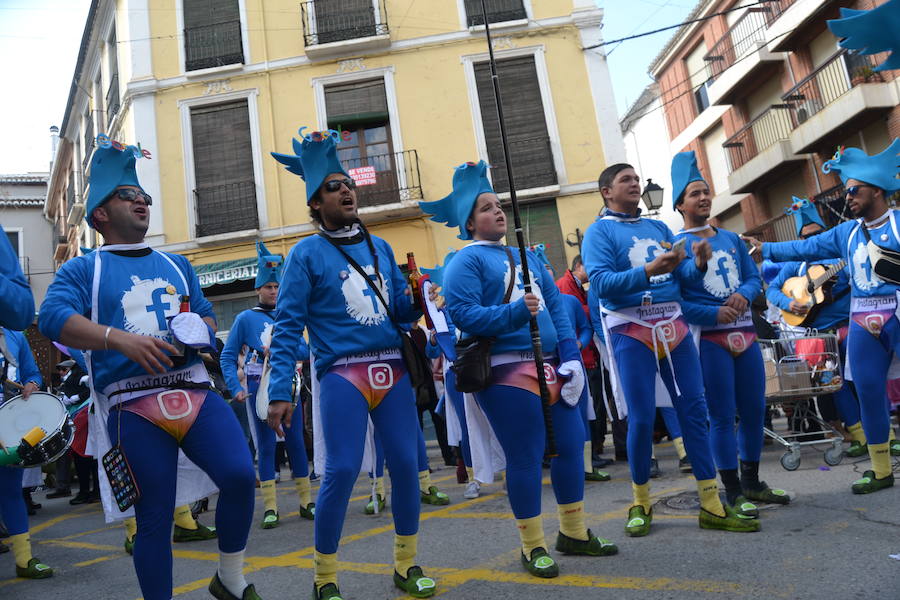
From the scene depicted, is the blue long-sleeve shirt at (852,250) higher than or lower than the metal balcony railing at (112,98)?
lower

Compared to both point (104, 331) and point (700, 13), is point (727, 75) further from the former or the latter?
point (104, 331)

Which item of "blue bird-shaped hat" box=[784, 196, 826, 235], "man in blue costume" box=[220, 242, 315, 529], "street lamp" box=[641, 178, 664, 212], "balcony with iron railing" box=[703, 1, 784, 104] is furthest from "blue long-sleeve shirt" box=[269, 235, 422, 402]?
"balcony with iron railing" box=[703, 1, 784, 104]

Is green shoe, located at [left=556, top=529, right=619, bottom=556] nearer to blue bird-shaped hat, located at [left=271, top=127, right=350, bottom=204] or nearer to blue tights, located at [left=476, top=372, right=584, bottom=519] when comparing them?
blue tights, located at [left=476, top=372, right=584, bottom=519]

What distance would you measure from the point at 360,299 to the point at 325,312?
19 cm

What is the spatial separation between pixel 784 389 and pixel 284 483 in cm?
632

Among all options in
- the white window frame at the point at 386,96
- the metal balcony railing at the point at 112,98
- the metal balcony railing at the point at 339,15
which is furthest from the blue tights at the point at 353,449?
the metal balcony railing at the point at 112,98

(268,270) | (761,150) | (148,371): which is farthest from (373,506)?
(761,150)

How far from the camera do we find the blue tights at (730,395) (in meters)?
4.56

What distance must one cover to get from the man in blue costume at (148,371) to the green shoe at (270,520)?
2.71 m

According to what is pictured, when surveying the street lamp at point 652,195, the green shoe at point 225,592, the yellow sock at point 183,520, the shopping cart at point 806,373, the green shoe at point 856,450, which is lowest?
the green shoe at point 856,450

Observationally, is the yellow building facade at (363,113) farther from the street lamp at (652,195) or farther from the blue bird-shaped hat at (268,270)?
the blue bird-shaped hat at (268,270)

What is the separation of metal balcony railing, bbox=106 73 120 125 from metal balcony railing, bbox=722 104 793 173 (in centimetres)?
1871

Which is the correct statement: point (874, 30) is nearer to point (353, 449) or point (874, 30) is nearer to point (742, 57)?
point (353, 449)

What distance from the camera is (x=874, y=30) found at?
2.30 meters
